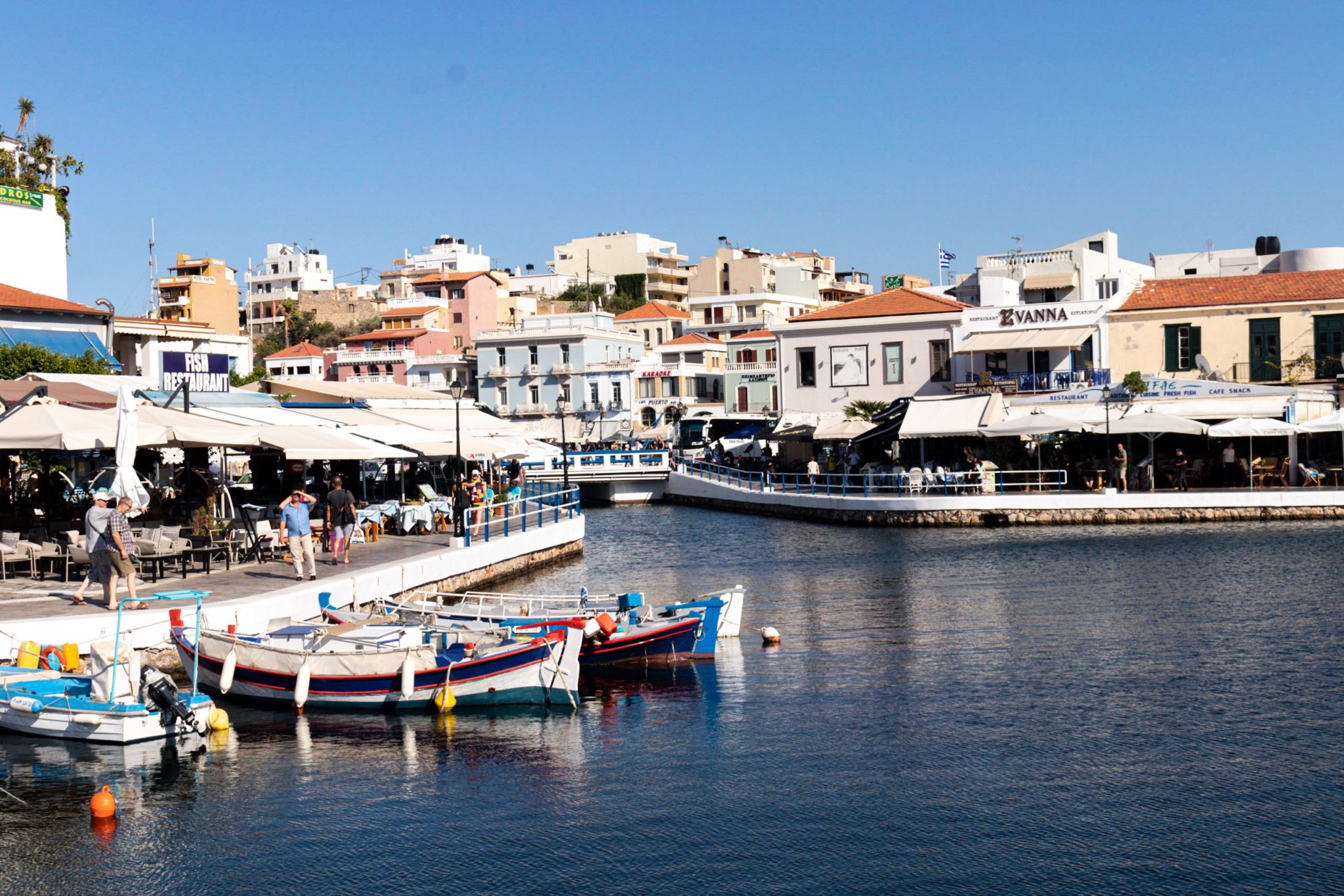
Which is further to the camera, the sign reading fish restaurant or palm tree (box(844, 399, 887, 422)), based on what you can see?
palm tree (box(844, 399, 887, 422))

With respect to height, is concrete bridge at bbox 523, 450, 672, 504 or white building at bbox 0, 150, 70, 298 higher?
white building at bbox 0, 150, 70, 298

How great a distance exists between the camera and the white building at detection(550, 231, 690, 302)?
12600 centimetres

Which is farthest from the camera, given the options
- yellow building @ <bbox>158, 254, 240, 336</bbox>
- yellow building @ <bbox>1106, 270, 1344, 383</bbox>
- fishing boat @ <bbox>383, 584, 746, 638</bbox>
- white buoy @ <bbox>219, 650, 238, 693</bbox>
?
yellow building @ <bbox>158, 254, 240, 336</bbox>

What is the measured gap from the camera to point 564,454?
4556cm

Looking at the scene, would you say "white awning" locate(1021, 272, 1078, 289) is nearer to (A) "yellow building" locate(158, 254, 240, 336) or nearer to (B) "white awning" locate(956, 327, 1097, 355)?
(B) "white awning" locate(956, 327, 1097, 355)

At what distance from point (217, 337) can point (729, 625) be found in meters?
41.3

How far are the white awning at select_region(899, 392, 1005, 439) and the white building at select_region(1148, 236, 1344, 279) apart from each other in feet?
63.8

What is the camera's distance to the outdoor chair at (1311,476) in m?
40.5

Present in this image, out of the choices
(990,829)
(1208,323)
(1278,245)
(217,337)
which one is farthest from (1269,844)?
(1278,245)

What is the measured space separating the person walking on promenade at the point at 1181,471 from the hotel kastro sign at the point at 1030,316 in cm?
1132

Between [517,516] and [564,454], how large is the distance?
1321 cm

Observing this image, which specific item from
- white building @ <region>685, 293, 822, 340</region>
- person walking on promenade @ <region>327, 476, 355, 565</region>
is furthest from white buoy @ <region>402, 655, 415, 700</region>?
white building @ <region>685, 293, 822, 340</region>

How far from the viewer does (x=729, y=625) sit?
22.2 metres

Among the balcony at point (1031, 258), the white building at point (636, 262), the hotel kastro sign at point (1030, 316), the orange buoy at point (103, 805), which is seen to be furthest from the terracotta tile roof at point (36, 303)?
the white building at point (636, 262)
